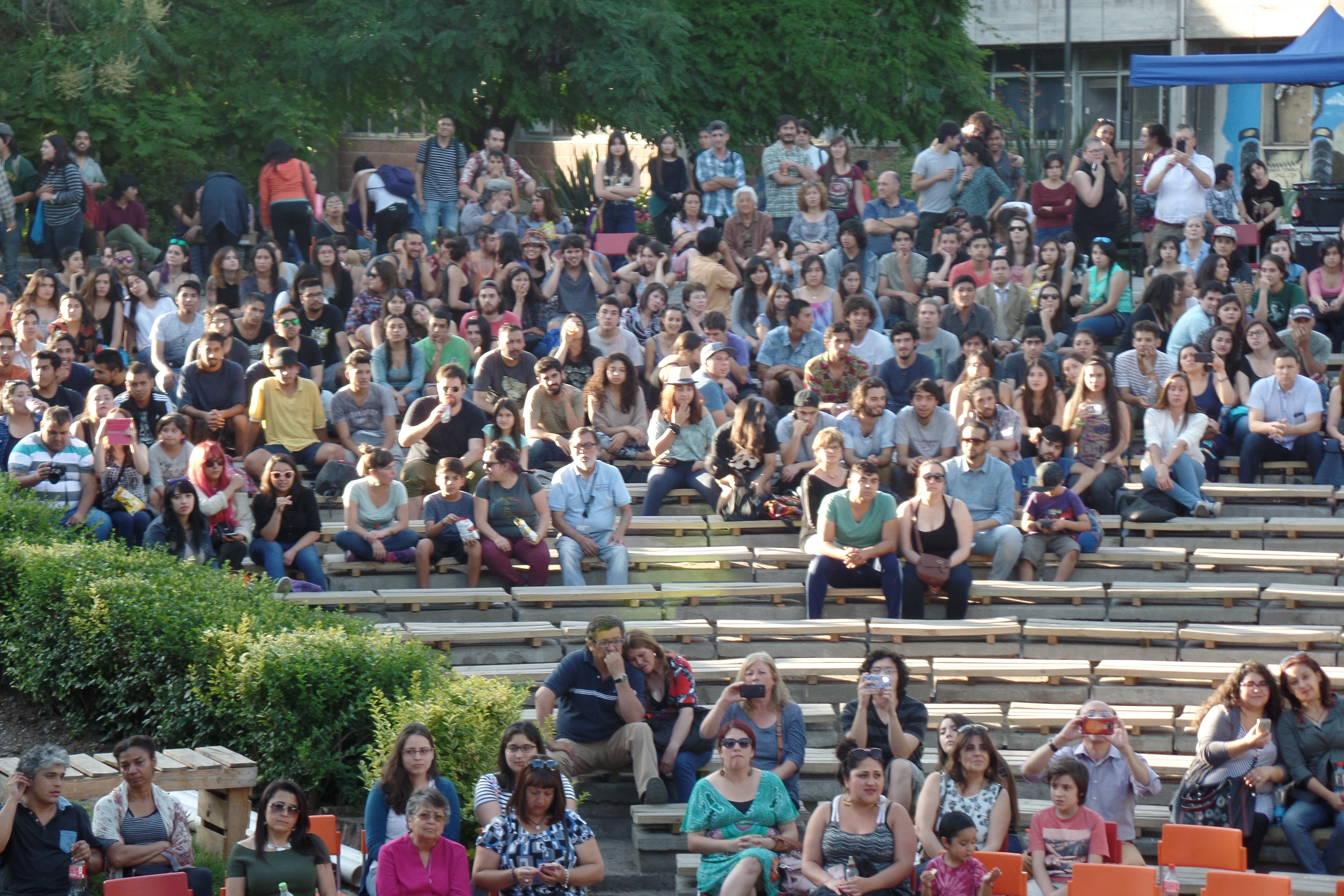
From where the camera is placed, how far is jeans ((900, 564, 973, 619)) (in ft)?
38.7

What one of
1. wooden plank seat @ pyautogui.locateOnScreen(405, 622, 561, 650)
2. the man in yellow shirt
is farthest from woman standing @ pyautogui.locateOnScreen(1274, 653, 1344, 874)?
the man in yellow shirt

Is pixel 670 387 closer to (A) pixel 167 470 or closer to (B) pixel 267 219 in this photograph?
(A) pixel 167 470

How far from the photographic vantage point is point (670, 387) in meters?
13.3

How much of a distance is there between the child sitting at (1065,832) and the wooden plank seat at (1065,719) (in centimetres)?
170

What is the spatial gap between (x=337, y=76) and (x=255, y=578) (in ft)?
35.9

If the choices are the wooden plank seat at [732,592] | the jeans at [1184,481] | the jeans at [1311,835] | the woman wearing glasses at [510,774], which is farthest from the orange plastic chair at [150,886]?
the jeans at [1184,481]

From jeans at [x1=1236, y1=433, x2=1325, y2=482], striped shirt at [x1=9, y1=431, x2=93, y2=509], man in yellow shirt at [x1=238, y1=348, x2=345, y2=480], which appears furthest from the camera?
jeans at [x1=1236, y1=433, x2=1325, y2=482]

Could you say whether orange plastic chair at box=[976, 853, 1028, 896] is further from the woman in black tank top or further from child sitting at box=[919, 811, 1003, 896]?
the woman in black tank top

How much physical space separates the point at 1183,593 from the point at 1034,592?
1031 mm

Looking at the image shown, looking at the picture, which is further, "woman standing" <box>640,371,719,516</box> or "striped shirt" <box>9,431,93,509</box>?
"woman standing" <box>640,371,719,516</box>

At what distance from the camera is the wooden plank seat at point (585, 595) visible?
1184 cm

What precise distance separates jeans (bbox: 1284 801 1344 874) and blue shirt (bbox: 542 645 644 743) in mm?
3508

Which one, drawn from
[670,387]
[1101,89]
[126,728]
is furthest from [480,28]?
[1101,89]

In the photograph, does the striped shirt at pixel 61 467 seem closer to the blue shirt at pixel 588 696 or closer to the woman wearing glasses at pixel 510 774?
the blue shirt at pixel 588 696
